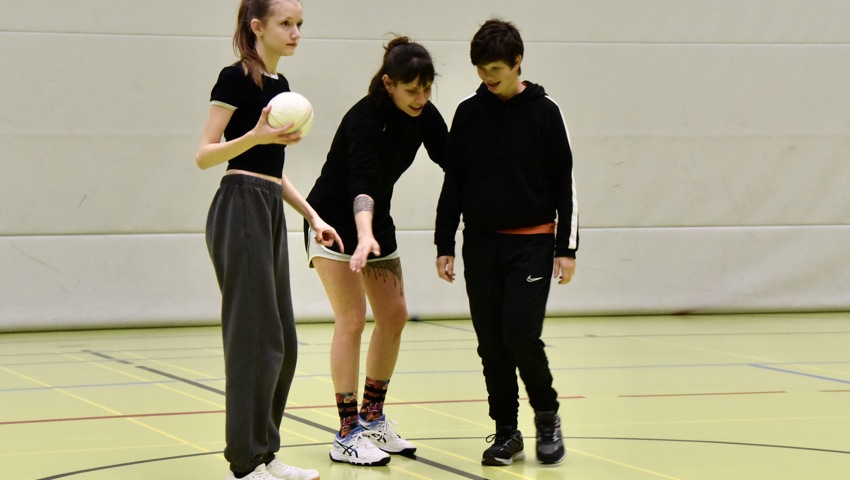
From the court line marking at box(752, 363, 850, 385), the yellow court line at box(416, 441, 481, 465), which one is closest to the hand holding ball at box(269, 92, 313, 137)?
the yellow court line at box(416, 441, 481, 465)

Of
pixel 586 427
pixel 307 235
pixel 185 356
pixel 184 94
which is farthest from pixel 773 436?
pixel 184 94

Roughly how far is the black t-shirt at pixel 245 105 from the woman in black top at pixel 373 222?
519 mm

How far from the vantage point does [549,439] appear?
3.68 m

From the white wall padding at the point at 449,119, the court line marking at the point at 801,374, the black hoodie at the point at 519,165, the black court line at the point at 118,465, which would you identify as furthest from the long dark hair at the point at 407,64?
the white wall padding at the point at 449,119

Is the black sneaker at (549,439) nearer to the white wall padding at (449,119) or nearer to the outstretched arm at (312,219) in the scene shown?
the outstretched arm at (312,219)

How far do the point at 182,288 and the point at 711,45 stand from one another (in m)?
4.63

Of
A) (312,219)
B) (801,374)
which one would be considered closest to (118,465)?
(312,219)

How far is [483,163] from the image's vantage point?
3.78 meters

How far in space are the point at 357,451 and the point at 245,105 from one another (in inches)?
50.2

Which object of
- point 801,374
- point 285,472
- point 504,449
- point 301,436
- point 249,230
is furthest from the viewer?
point 801,374

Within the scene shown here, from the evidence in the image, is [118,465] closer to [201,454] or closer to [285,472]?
[201,454]

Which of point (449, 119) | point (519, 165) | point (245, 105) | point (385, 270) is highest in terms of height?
point (449, 119)

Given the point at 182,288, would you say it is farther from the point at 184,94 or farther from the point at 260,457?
the point at 260,457

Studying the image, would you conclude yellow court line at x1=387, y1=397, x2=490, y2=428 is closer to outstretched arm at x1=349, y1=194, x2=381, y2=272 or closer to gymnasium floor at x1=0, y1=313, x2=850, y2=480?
gymnasium floor at x1=0, y1=313, x2=850, y2=480
